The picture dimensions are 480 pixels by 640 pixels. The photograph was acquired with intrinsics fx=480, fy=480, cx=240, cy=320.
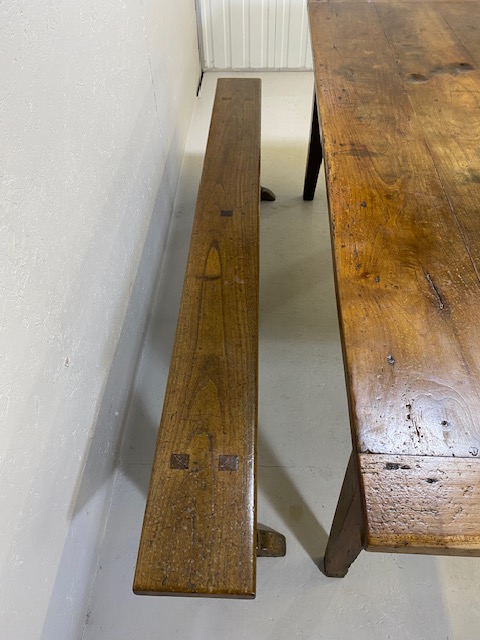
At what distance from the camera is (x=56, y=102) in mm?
907

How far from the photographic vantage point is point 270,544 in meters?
1.24

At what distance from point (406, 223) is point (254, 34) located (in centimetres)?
257

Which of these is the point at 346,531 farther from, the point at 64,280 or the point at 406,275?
the point at 64,280

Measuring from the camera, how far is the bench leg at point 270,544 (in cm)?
123

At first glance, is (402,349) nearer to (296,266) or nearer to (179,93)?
(296,266)

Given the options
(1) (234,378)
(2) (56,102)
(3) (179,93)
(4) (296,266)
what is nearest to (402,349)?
(1) (234,378)

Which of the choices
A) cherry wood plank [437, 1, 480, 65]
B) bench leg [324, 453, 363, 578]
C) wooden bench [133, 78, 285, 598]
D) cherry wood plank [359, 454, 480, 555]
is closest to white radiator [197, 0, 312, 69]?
cherry wood plank [437, 1, 480, 65]

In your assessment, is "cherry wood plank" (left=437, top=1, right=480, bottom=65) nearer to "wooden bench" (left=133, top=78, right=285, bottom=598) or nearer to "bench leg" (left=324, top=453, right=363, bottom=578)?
"wooden bench" (left=133, top=78, right=285, bottom=598)

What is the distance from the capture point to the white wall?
2.57 ft

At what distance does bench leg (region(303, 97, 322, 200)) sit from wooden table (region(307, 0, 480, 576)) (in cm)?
47

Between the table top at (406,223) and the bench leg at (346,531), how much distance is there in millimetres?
199

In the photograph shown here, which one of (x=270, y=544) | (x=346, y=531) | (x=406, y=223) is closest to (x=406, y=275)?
A: (x=406, y=223)

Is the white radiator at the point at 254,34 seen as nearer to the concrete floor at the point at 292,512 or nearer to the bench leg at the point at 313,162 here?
the bench leg at the point at 313,162

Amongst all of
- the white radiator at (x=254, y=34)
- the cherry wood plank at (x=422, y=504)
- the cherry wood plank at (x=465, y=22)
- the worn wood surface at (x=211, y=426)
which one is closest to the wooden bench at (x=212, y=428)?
the worn wood surface at (x=211, y=426)
